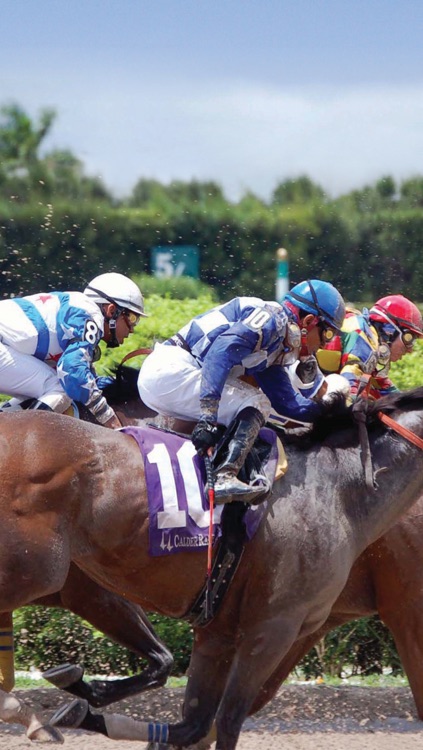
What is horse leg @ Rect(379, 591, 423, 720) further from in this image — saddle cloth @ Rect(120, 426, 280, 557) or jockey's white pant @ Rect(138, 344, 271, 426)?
jockey's white pant @ Rect(138, 344, 271, 426)

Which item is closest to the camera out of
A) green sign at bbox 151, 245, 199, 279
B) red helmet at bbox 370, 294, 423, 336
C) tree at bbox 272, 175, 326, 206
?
red helmet at bbox 370, 294, 423, 336

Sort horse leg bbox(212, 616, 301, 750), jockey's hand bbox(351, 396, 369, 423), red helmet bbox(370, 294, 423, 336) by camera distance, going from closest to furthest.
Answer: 1. horse leg bbox(212, 616, 301, 750)
2. jockey's hand bbox(351, 396, 369, 423)
3. red helmet bbox(370, 294, 423, 336)

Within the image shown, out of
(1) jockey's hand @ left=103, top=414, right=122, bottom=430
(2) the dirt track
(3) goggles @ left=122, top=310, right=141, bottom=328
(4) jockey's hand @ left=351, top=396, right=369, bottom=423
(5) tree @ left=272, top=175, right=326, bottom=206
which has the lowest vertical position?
(2) the dirt track

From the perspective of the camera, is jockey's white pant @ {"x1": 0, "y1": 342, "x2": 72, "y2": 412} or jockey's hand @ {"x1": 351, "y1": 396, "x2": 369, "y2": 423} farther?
jockey's white pant @ {"x1": 0, "y1": 342, "x2": 72, "y2": 412}

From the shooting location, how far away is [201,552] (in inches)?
168

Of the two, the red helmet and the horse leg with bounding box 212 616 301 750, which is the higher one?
the red helmet

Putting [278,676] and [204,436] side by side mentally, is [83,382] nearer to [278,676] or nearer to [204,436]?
[204,436]

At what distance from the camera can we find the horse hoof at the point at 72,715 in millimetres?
4352

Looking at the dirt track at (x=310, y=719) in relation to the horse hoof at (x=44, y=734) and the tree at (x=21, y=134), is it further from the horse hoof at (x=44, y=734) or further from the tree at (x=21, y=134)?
the tree at (x=21, y=134)

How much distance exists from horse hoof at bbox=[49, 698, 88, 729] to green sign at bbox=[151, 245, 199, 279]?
15.0m

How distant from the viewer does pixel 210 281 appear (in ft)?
62.6

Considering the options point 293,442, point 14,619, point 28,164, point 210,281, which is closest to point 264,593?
point 293,442

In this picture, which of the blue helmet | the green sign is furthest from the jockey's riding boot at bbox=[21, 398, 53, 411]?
the green sign

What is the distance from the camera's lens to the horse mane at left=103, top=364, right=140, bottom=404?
5344 mm
